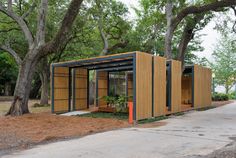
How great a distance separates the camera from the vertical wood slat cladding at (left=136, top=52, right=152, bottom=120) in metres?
13.2

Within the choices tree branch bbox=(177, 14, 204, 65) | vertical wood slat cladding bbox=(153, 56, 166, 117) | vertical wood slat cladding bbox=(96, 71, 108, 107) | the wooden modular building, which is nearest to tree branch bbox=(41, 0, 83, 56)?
the wooden modular building

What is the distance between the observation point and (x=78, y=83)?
18.8 metres

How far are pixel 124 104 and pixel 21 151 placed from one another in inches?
356

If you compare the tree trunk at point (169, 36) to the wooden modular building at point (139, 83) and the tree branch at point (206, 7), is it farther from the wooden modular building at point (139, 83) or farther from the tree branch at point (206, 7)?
the wooden modular building at point (139, 83)

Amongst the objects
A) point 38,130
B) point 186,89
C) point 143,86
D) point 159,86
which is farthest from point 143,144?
point 186,89

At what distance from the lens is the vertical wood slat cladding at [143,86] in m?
13.2

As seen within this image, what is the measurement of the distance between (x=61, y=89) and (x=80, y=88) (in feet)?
5.45

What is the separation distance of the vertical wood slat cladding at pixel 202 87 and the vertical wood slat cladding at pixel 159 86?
19.8 feet

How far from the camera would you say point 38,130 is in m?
10.8

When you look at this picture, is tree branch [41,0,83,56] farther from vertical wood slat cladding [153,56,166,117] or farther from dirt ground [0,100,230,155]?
vertical wood slat cladding [153,56,166,117]

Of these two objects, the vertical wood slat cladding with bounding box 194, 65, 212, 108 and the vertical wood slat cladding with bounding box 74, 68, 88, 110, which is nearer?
the vertical wood slat cladding with bounding box 74, 68, 88, 110

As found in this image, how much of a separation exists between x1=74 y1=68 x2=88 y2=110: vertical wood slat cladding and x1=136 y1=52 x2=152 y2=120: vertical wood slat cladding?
5936 millimetres

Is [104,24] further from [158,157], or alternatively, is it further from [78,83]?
[158,157]

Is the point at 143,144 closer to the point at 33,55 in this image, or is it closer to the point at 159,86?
the point at 159,86
